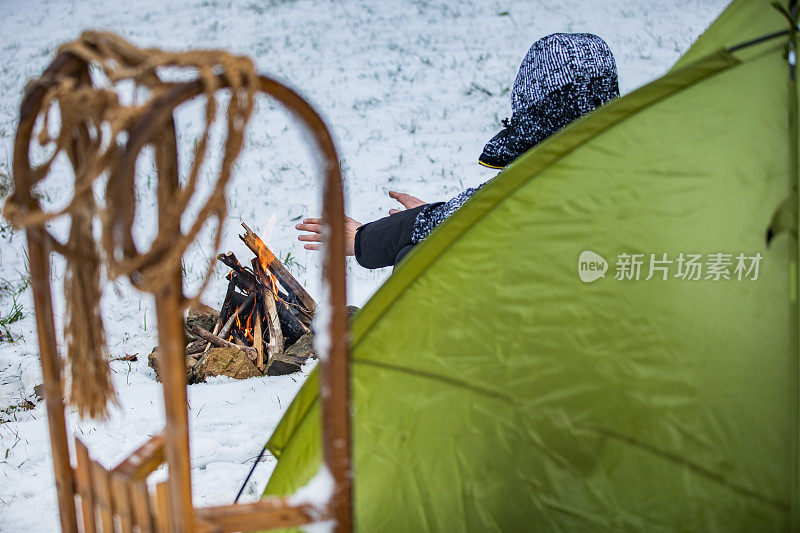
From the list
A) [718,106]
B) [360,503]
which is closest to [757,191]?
[718,106]

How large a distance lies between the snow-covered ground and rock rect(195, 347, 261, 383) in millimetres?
80

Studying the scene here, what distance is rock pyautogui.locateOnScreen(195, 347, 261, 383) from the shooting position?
297 centimetres

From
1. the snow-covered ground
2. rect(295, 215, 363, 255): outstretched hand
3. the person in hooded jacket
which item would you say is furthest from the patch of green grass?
the person in hooded jacket

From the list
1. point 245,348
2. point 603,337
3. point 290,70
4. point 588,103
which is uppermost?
point 290,70

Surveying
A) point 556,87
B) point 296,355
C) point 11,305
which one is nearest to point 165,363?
point 556,87

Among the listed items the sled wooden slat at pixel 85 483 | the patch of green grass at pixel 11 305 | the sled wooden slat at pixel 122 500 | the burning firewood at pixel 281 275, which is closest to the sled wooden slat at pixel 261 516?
the sled wooden slat at pixel 122 500

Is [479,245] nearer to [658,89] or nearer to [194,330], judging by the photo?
[658,89]

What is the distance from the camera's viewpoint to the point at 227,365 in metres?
2.99

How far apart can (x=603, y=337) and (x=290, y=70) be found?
655cm

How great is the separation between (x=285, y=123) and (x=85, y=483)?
565 centimetres

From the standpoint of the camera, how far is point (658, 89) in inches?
57.2

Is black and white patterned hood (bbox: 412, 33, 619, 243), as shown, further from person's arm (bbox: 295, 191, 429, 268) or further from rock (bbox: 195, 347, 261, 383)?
rock (bbox: 195, 347, 261, 383)

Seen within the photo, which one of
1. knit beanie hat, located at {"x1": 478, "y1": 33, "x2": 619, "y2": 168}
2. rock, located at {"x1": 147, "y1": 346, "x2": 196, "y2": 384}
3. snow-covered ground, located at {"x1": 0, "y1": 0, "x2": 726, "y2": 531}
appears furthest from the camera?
rock, located at {"x1": 147, "y1": 346, "x2": 196, "y2": 384}

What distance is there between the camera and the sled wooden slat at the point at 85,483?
106 cm
